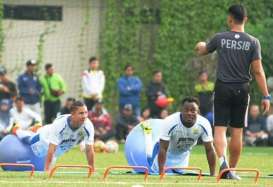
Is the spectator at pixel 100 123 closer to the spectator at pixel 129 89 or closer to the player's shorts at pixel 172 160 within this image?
the spectator at pixel 129 89

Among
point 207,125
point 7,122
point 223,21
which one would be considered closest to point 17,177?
point 207,125

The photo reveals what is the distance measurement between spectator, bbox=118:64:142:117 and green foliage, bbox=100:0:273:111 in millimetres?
2951

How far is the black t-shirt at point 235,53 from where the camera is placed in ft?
50.2

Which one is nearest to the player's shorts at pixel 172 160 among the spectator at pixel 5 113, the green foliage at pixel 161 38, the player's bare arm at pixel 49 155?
the player's bare arm at pixel 49 155

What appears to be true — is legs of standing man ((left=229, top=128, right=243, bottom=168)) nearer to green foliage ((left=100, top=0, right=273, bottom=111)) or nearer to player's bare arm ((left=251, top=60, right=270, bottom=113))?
player's bare arm ((left=251, top=60, right=270, bottom=113))

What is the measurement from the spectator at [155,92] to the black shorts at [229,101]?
540 inches

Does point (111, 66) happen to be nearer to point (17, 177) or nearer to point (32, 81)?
point (32, 81)

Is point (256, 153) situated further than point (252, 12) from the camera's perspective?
No

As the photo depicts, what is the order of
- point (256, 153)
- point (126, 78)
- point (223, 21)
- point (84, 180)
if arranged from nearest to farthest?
point (84, 180) → point (256, 153) → point (126, 78) → point (223, 21)

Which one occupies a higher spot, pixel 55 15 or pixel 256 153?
pixel 55 15

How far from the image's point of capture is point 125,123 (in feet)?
94.7

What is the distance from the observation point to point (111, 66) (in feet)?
106

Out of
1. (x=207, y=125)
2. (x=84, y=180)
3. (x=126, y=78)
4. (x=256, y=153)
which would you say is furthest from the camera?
(x=126, y=78)

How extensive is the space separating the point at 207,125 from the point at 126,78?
513 inches
